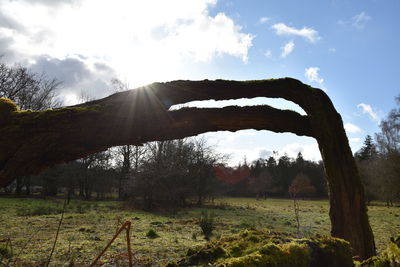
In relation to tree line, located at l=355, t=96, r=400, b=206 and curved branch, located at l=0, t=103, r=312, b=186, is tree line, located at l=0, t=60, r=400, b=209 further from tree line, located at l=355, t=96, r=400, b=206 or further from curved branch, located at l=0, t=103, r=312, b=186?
curved branch, located at l=0, t=103, r=312, b=186

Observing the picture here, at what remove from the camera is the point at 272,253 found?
5.90 ft

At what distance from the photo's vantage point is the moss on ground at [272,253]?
1.74 meters

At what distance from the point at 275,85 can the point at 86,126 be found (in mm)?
3708

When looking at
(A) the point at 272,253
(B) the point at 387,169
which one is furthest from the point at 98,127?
(B) the point at 387,169

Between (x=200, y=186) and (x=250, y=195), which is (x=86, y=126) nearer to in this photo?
(x=200, y=186)

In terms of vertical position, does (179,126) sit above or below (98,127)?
above

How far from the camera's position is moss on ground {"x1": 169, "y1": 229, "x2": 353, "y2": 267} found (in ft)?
5.71

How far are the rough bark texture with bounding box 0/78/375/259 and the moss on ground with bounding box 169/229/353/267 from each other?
3270mm

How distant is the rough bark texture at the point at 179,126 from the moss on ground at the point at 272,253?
327cm

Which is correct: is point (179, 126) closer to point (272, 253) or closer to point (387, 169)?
point (272, 253)

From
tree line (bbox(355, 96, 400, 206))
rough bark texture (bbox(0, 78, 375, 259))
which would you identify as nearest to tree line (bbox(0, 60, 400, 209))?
tree line (bbox(355, 96, 400, 206))

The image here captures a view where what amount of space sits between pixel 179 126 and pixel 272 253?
3919mm

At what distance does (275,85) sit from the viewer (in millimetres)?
5691

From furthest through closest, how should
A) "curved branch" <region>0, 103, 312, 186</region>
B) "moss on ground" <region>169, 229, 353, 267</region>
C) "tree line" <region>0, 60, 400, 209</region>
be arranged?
1. "tree line" <region>0, 60, 400, 209</region>
2. "curved branch" <region>0, 103, 312, 186</region>
3. "moss on ground" <region>169, 229, 353, 267</region>
